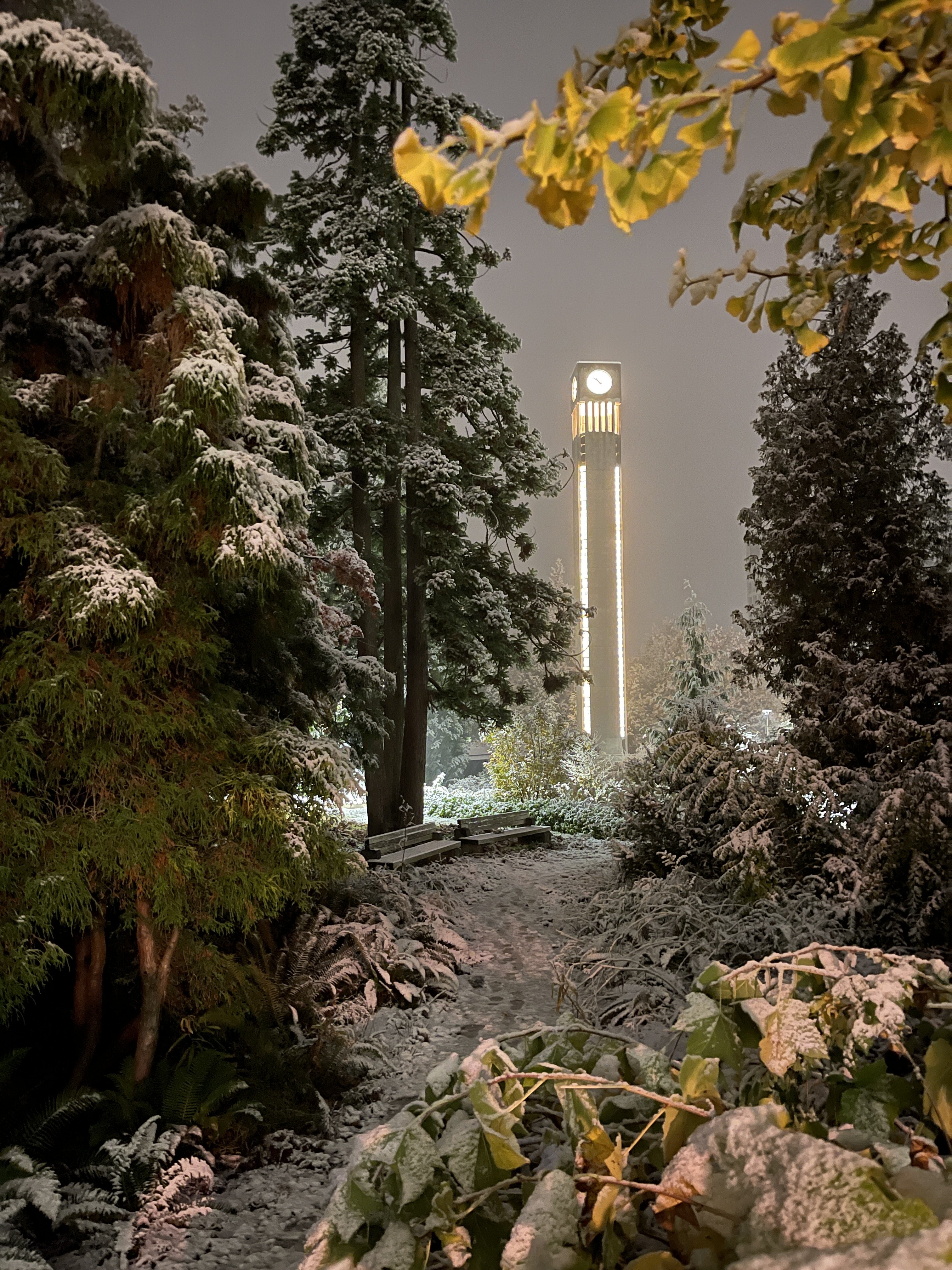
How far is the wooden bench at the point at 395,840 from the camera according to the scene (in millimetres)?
8578

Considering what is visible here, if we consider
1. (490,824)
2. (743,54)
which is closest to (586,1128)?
(743,54)

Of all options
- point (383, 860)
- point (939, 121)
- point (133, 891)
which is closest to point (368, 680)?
point (383, 860)

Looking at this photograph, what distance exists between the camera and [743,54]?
2.87 ft

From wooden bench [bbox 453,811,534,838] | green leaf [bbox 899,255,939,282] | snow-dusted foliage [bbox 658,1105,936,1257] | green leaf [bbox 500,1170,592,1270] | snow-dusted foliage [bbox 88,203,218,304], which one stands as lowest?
wooden bench [bbox 453,811,534,838]

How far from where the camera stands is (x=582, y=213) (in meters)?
0.96

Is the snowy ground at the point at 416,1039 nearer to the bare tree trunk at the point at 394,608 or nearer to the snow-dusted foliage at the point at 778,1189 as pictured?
the bare tree trunk at the point at 394,608

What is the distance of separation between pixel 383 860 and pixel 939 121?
8165mm

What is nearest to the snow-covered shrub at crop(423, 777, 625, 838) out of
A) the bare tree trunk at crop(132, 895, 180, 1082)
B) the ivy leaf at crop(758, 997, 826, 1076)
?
the bare tree trunk at crop(132, 895, 180, 1082)

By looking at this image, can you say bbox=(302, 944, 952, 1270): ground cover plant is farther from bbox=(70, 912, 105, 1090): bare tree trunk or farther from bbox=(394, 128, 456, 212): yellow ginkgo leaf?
bbox=(70, 912, 105, 1090): bare tree trunk

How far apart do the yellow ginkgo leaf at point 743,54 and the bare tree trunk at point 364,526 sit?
29.5 ft

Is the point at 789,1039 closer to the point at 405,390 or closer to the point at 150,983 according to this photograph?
the point at 150,983

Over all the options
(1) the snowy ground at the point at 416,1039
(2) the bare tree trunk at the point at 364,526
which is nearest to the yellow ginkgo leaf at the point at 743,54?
(1) the snowy ground at the point at 416,1039

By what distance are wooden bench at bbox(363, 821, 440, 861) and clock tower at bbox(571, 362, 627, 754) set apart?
24327 millimetres

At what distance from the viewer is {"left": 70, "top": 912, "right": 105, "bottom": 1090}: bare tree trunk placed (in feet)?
13.5
